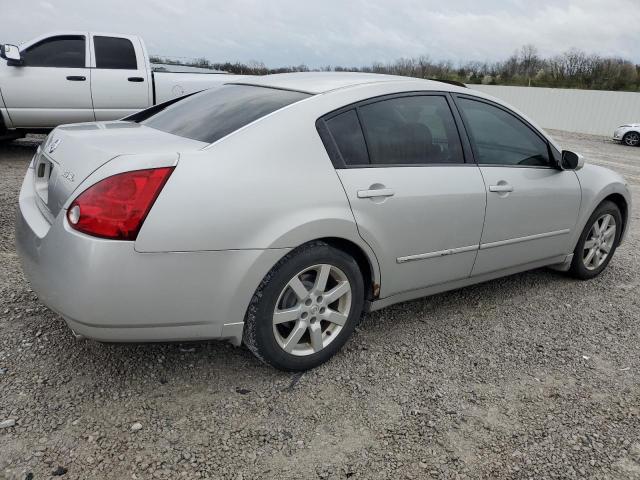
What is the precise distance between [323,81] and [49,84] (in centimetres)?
622

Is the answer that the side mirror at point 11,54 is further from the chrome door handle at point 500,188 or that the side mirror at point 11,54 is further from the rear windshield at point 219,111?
the chrome door handle at point 500,188

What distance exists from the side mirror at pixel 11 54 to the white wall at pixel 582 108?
71.4ft

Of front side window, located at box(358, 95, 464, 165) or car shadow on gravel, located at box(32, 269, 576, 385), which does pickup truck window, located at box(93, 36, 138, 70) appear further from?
front side window, located at box(358, 95, 464, 165)

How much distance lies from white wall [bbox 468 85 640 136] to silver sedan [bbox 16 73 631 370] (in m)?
23.4

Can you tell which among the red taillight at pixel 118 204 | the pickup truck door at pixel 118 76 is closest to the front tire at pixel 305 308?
the red taillight at pixel 118 204

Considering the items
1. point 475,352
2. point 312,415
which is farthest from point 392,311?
point 312,415

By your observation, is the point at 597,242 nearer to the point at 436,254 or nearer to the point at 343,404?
the point at 436,254

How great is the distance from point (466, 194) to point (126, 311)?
205cm

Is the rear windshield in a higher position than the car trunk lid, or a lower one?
higher

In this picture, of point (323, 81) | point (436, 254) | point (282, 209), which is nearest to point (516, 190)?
point (436, 254)

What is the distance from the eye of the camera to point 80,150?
103 inches

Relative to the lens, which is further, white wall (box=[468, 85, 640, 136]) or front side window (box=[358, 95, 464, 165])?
white wall (box=[468, 85, 640, 136])

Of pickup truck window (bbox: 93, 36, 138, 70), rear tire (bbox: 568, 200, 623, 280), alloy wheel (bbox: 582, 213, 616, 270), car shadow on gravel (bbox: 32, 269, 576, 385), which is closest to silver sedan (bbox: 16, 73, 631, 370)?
car shadow on gravel (bbox: 32, 269, 576, 385)

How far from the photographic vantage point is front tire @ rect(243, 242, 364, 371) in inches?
103
